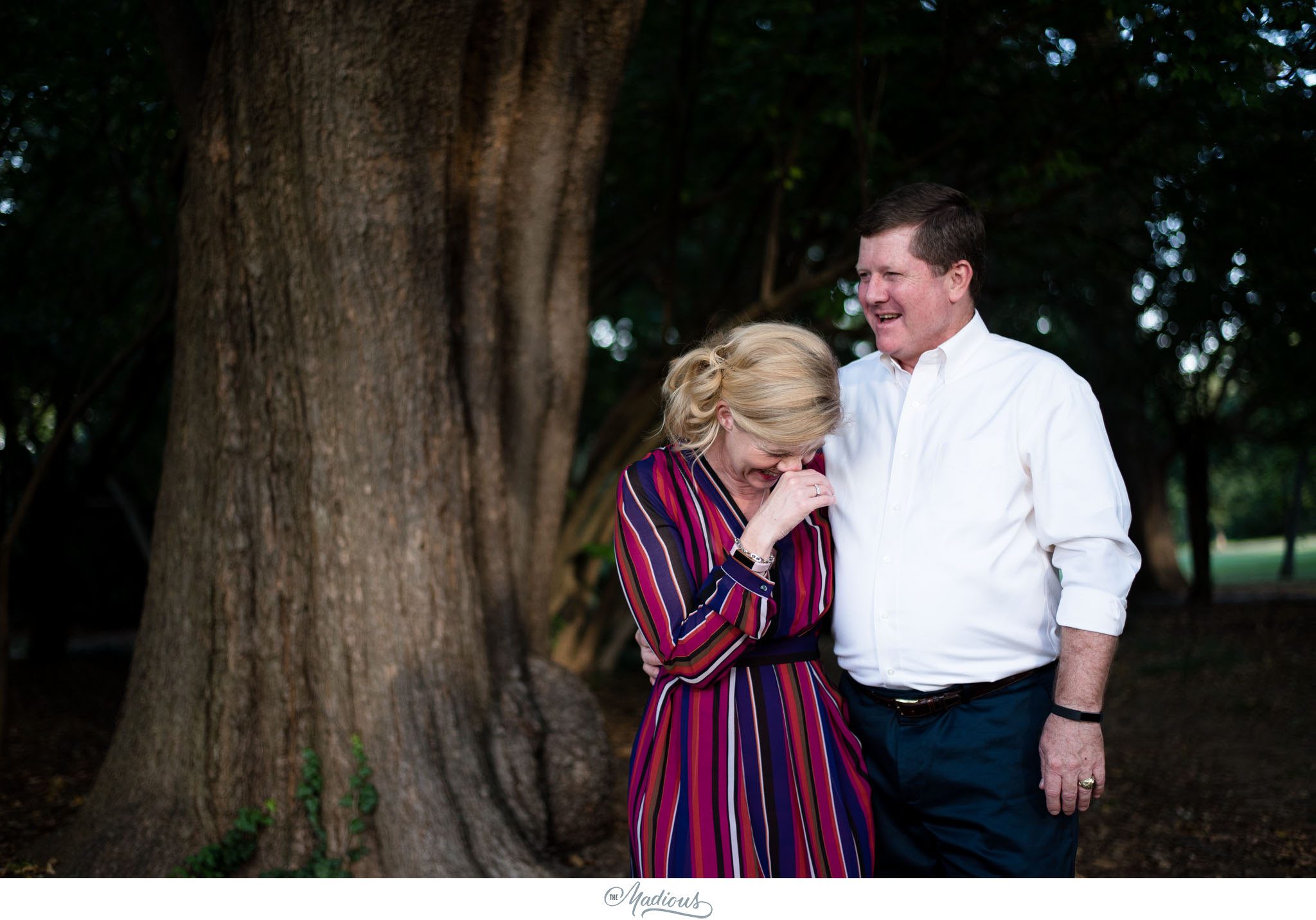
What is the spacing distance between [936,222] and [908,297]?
7.7 inches

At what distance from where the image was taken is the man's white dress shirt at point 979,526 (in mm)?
2385

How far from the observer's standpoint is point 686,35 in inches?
276

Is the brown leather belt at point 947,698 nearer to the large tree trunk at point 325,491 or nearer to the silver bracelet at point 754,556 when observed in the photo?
the silver bracelet at point 754,556

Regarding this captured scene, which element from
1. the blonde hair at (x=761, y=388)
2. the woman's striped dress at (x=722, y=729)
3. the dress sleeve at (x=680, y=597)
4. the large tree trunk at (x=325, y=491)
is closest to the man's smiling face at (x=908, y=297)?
the blonde hair at (x=761, y=388)

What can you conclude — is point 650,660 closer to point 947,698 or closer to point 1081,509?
point 947,698

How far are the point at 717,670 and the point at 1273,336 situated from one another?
11353 millimetres

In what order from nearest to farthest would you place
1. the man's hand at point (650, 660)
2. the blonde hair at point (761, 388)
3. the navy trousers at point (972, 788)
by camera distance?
the blonde hair at point (761, 388), the navy trousers at point (972, 788), the man's hand at point (650, 660)

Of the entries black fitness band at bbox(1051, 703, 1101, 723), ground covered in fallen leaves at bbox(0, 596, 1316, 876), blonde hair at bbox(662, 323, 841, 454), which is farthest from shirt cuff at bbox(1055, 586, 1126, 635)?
ground covered in fallen leaves at bbox(0, 596, 1316, 876)

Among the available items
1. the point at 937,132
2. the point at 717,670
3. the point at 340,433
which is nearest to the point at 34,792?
the point at 340,433

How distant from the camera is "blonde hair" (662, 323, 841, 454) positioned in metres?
2.34
